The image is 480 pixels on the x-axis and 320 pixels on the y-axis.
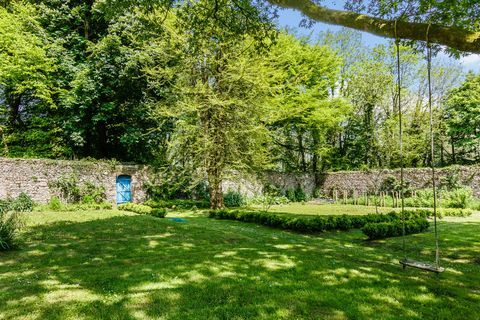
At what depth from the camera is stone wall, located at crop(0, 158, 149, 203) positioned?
52.0ft

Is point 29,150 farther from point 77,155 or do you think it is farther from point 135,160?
point 135,160

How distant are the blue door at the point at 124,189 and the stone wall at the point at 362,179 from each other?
10.1 metres

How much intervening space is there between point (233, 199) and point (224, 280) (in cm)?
1588

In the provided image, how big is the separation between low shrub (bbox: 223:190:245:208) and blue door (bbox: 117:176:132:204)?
589 cm

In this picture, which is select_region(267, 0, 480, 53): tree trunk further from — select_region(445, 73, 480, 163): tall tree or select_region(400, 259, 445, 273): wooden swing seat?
select_region(445, 73, 480, 163): tall tree

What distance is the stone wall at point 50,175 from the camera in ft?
52.0

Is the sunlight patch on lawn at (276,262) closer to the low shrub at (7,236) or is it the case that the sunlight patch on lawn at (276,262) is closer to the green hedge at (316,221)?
the green hedge at (316,221)

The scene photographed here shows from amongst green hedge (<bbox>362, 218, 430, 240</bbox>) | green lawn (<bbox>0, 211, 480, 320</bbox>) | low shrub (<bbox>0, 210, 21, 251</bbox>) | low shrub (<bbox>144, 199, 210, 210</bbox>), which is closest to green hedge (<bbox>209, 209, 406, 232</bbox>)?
green hedge (<bbox>362, 218, 430, 240</bbox>)

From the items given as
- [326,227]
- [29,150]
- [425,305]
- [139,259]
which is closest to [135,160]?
[29,150]

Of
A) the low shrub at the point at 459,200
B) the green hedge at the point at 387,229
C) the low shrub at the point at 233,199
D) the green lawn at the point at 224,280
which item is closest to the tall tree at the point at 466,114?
the low shrub at the point at 459,200

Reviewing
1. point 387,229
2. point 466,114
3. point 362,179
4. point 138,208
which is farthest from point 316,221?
point 466,114

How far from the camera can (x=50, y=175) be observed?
668 inches

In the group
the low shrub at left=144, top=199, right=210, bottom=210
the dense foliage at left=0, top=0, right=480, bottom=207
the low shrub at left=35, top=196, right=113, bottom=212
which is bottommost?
the low shrub at left=35, top=196, right=113, bottom=212

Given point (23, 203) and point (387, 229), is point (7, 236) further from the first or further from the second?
point (387, 229)
